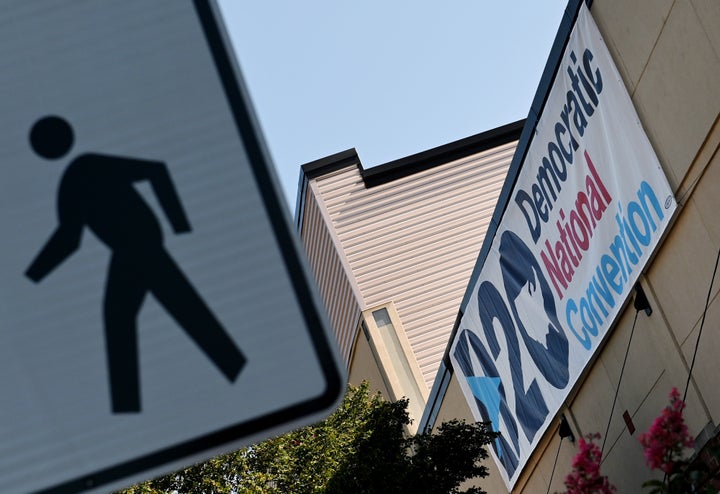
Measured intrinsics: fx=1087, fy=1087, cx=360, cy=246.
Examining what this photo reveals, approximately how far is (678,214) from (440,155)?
19.4 meters

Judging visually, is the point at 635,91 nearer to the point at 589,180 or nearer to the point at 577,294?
the point at 589,180

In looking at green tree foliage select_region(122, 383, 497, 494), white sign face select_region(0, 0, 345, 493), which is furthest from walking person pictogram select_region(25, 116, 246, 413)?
green tree foliage select_region(122, 383, 497, 494)

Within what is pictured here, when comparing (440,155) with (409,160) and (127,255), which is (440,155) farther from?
(127,255)

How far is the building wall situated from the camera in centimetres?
1159

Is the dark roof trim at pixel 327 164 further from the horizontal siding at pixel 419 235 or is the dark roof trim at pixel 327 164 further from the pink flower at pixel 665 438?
the pink flower at pixel 665 438

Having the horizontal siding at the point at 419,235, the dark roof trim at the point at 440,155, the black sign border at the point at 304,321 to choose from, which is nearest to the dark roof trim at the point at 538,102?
the horizontal siding at the point at 419,235

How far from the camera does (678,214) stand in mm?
12664

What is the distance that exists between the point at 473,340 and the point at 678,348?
22.8 feet

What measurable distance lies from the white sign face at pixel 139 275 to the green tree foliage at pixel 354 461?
15.7 metres

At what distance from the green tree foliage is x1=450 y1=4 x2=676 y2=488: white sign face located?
51.2 inches

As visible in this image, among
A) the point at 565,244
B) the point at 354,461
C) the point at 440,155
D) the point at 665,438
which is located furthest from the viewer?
the point at 440,155

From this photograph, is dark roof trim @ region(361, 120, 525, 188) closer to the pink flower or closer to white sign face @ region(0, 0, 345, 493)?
the pink flower

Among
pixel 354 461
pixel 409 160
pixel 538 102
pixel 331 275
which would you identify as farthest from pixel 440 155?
pixel 538 102

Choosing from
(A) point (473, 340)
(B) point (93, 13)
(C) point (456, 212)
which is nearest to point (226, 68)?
(B) point (93, 13)
